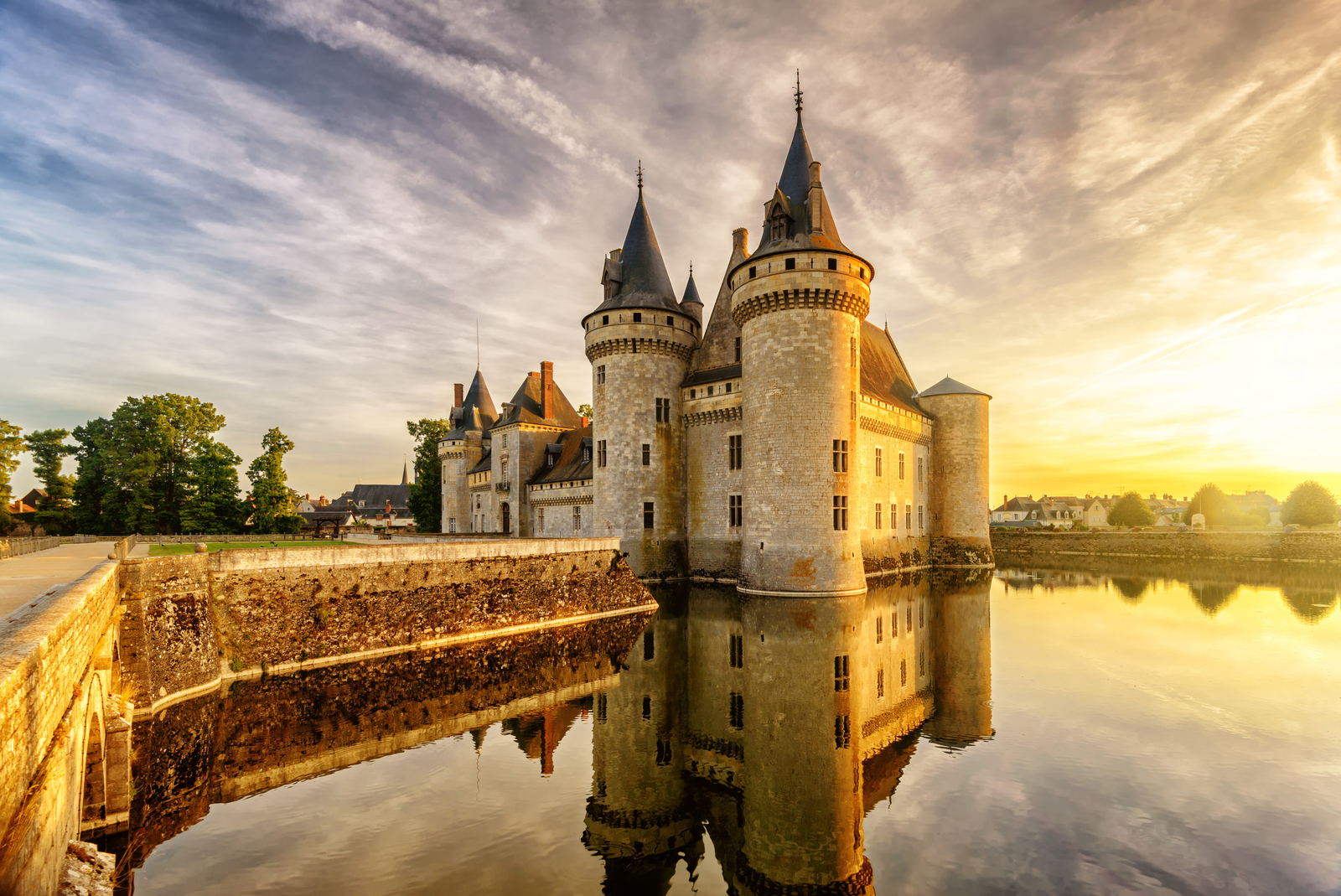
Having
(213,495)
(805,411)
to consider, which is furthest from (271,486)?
(805,411)

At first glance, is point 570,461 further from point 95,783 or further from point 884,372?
point 95,783

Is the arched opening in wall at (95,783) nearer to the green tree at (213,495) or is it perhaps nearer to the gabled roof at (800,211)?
the gabled roof at (800,211)

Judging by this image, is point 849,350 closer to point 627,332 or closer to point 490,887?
point 627,332

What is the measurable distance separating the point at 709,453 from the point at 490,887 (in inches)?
893

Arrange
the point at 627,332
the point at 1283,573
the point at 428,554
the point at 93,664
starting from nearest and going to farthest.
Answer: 1. the point at 93,664
2. the point at 428,554
3. the point at 627,332
4. the point at 1283,573

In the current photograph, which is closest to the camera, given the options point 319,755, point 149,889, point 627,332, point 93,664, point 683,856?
point 149,889

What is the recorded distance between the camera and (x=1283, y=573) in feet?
109

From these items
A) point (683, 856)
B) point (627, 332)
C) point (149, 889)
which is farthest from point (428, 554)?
point (627, 332)

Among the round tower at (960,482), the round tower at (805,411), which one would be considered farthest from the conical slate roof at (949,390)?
the round tower at (805,411)

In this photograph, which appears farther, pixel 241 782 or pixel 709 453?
pixel 709 453

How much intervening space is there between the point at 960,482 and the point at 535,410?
26007mm

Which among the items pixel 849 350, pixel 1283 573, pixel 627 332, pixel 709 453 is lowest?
pixel 1283 573

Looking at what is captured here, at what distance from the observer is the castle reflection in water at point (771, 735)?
22.8 feet

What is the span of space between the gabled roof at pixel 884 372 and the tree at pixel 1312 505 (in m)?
35.1
